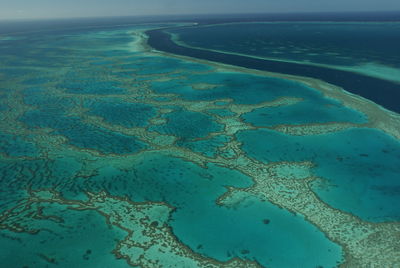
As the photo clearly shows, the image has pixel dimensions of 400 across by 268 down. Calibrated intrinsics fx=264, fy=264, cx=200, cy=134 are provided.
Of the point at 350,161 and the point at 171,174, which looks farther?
the point at 350,161

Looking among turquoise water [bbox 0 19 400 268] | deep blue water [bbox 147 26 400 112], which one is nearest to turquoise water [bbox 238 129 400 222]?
turquoise water [bbox 0 19 400 268]

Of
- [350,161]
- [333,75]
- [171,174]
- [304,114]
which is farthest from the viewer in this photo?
[333,75]

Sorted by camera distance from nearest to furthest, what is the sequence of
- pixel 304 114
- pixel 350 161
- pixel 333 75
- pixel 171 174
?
1. pixel 171 174
2. pixel 350 161
3. pixel 304 114
4. pixel 333 75

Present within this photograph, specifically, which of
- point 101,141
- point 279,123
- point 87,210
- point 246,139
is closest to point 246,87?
point 279,123

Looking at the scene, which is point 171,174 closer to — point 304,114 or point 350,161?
point 350,161

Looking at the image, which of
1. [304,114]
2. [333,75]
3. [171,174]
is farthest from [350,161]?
[333,75]

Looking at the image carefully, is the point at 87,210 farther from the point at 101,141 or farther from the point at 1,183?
the point at 101,141

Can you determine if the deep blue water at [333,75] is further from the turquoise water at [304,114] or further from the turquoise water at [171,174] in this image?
the turquoise water at [171,174]

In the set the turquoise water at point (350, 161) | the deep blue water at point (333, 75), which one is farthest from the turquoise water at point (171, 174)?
the deep blue water at point (333, 75)

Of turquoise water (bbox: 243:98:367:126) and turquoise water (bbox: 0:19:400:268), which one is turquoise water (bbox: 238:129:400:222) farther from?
turquoise water (bbox: 243:98:367:126)
